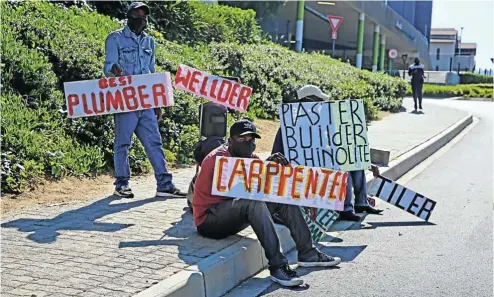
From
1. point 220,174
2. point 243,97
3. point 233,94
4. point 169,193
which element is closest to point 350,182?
point 243,97

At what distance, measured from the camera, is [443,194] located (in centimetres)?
973

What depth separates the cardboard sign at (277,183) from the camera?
5.75 meters

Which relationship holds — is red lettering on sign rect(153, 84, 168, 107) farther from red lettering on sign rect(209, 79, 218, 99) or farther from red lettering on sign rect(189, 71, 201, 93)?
red lettering on sign rect(209, 79, 218, 99)

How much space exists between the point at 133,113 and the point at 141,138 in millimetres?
322

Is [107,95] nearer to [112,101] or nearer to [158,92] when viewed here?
[112,101]

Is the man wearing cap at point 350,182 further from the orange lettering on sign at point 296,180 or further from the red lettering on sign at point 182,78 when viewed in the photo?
the orange lettering on sign at point 296,180

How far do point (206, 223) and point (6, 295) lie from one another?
6.21ft

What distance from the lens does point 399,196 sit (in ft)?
26.2

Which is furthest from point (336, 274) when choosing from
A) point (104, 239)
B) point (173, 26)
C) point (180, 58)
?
point (173, 26)

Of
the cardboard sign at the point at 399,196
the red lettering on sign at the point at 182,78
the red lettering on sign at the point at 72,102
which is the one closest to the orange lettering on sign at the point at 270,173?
the red lettering on sign at the point at 182,78

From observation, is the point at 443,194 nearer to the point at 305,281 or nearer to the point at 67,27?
the point at 305,281

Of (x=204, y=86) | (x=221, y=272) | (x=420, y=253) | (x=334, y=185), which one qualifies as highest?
(x=204, y=86)

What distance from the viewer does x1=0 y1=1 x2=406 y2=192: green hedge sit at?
8.10 metres

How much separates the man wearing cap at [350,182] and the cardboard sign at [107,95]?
1.54 meters
